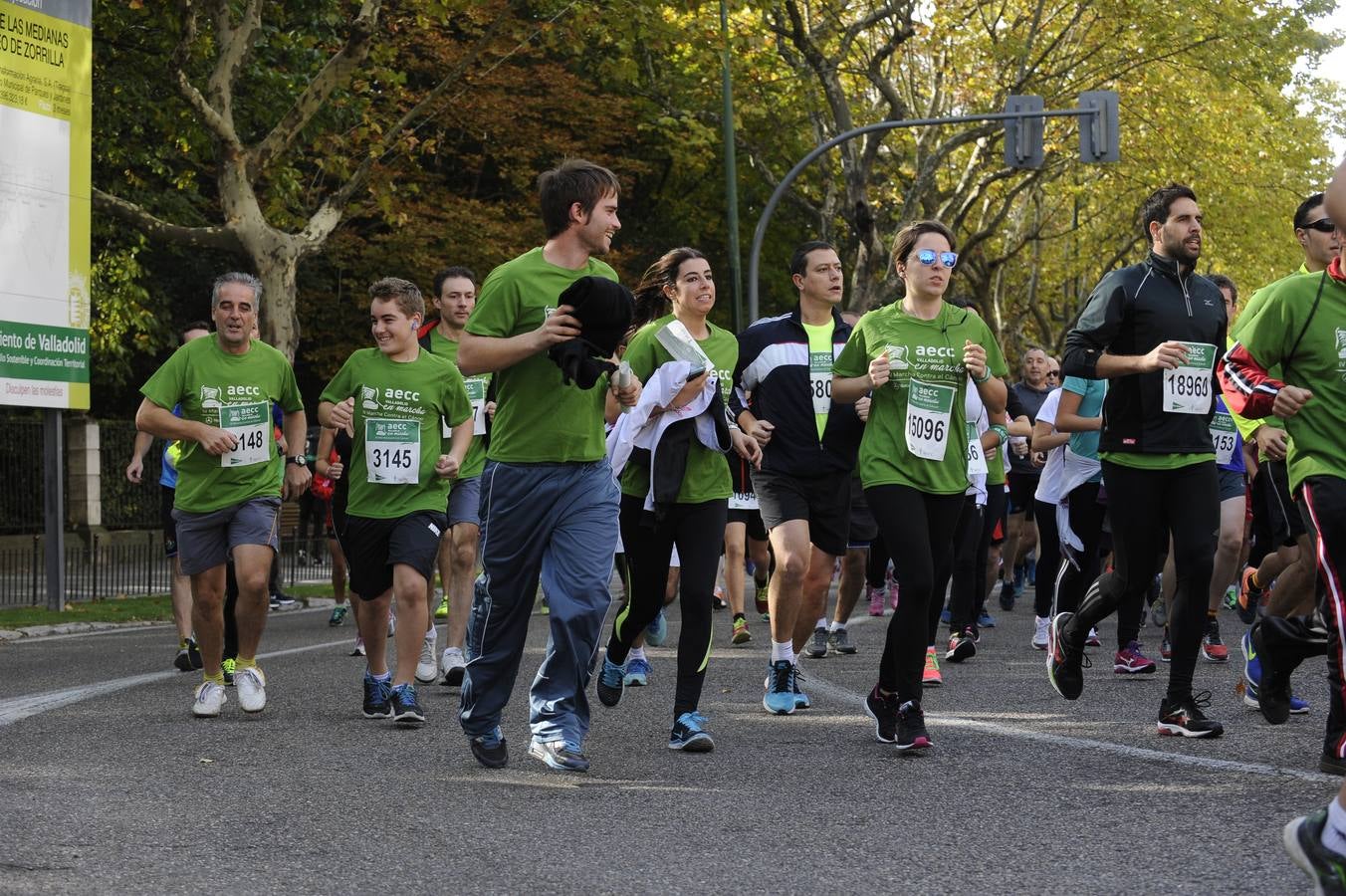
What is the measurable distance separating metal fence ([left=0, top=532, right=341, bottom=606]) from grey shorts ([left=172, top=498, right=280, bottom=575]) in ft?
32.5

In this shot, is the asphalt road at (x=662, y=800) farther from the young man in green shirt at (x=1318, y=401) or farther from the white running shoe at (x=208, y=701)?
the young man in green shirt at (x=1318, y=401)

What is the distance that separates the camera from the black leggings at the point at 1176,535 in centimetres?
738

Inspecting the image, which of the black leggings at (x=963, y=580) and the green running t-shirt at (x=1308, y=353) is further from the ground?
the green running t-shirt at (x=1308, y=353)

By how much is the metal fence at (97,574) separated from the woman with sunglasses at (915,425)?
12044mm

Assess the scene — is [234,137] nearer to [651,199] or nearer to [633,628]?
[633,628]

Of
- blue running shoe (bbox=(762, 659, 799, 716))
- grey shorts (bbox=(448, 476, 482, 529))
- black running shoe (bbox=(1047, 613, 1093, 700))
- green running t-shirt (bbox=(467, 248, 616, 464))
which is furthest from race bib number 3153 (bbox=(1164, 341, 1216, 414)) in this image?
grey shorts (bbox=(448, 476, 482, 529))

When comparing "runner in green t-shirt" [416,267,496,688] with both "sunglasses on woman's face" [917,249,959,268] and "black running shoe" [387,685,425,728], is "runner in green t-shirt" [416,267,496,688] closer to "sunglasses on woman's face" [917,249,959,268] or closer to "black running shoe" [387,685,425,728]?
"black running shoe" [387,685,425,728]

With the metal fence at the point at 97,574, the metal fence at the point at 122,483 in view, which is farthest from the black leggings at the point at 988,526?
the metal fence at the point at 122,483

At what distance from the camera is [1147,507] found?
24.7 feet

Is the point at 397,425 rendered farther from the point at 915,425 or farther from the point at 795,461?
the point at 915,425

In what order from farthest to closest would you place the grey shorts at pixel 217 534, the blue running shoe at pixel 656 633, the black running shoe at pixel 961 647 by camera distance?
the blue running shoe at pixel 656 633
the black running shoe at pixel 961 647
the grey shorts at pixel 217 534

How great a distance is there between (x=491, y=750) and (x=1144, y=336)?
9.89 feet

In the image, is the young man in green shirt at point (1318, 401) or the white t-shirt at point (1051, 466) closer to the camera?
the young man in green shirt at point (1318, 401)

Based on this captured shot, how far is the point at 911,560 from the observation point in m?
7.28
